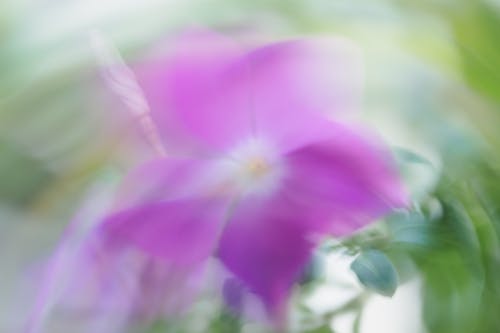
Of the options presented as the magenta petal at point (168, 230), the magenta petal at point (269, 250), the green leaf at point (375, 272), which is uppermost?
the magenta petal at point (168, 230)

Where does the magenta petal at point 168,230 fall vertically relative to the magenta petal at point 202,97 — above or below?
below

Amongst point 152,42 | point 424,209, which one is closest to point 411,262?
point 424,209

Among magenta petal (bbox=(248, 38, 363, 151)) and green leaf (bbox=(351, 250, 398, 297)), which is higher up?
magenta petal (bbox=(248, 38, 363, 151))

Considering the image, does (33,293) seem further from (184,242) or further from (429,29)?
(429,29)

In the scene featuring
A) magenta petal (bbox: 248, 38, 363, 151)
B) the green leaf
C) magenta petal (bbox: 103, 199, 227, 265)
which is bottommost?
the green leaf

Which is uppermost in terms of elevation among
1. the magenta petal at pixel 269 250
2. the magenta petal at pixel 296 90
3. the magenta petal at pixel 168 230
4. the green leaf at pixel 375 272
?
the magenta petal at pixel 296 90
